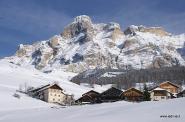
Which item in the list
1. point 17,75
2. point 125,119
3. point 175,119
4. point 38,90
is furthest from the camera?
point 17,75

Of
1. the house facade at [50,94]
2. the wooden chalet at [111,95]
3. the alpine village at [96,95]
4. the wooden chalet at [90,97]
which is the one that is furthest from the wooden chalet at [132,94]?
the house facade at [50,94]

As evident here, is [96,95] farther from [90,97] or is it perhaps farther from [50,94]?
[50,94]

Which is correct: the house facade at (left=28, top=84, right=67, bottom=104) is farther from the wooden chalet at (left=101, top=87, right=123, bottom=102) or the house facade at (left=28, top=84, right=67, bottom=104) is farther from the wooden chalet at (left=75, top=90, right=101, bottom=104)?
the wooden chalet at (left=101, top=87, right=123, bottom=102)

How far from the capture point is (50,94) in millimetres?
107812

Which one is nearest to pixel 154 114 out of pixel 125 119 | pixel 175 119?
pixel 125 119

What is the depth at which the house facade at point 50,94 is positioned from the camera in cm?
10738

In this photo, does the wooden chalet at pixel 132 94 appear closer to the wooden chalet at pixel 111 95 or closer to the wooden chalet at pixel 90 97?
the wooden chalet at pixel 111 95

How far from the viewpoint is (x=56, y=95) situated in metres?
110

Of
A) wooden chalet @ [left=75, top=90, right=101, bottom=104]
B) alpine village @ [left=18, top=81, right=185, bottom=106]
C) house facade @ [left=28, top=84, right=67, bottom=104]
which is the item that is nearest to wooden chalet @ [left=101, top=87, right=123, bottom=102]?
alpine village @ [left=18, top=81, right=185, bottom=106]

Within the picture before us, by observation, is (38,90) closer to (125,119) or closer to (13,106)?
(13,106)

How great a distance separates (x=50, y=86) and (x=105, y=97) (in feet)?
51.6

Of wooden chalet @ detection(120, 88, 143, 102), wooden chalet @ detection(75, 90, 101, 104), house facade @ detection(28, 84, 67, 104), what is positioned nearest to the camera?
wooden chalet @ detection(120, 88, 143, 102)

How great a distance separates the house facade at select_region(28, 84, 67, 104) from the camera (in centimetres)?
10738

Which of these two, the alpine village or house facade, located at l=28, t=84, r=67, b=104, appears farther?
house facade, located at l=28, t=84, r=67, b=104
